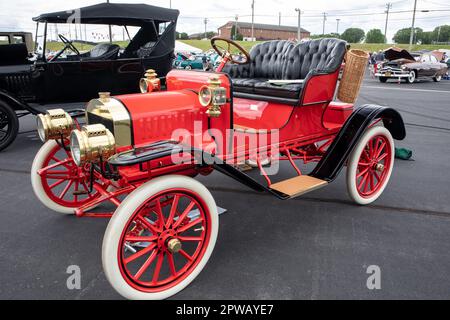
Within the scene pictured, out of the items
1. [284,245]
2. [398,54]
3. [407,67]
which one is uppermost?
[398,54]

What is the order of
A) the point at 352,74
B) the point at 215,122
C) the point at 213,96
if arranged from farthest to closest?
the point at 352,74 < the point at 215,122 < the point at 213,96

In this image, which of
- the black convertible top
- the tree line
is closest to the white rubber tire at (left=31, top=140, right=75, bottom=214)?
the black convertible top

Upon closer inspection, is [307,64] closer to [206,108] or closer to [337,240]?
[206,108]

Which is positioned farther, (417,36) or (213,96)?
(417,36)

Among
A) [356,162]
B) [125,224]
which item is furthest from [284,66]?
[125,224]

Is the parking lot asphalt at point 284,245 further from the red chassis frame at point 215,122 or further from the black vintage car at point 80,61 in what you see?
the black vintage car at point 80,61

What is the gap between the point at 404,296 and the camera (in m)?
2.09

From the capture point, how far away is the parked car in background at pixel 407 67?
14633 millimetres

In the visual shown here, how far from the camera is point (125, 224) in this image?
184 cm

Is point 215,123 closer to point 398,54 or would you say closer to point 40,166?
point 40,166

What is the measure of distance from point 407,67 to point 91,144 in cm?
1551
